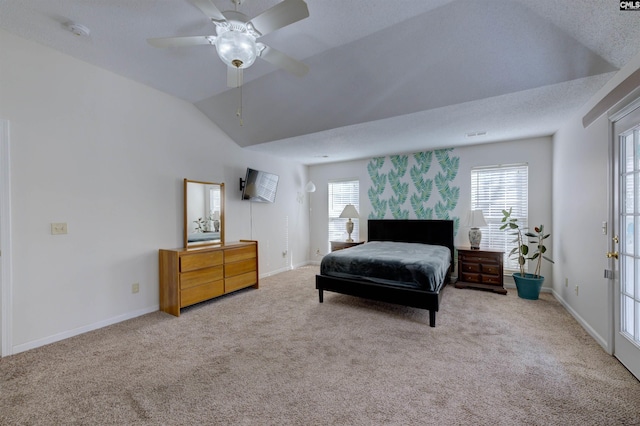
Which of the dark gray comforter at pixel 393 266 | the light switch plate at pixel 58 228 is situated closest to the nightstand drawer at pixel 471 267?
the dark gray comforter at pixel 393 266

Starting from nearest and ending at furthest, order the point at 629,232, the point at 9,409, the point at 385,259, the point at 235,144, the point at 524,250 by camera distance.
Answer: the point at 9,409 < the point at 629,232 < the point at 385,259 < the point at 524,250 < the point at 235,144

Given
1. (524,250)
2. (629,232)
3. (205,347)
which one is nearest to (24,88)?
(205,347)

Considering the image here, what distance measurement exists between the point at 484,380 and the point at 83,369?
10.4ft

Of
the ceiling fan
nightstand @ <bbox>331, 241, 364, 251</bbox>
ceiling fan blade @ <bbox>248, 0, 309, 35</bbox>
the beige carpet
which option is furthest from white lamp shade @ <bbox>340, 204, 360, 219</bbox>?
ceiling fan blade @ <bbox>248, 0, 309, 35</bbox>

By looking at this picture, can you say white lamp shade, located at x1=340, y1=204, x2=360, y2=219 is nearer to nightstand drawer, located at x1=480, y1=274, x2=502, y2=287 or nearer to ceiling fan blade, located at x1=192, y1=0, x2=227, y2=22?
nightstand drawer, located at x1=480, y1=274, x2=502, y2=287

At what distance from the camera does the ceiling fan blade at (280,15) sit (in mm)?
1498

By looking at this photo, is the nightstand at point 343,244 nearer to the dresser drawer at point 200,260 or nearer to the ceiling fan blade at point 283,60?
the dresser drawer at point 200,260

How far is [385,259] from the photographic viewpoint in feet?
10.9

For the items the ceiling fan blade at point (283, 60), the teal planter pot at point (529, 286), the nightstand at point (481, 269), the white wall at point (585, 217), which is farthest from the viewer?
the nightstand at point (481, 269)


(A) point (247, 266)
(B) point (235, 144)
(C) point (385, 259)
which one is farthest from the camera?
(B) point (235, 144)

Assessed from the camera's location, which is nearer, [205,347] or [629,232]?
[629,232]

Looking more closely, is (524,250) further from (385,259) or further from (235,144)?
(235,144)

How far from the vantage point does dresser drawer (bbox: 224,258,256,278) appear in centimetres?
390

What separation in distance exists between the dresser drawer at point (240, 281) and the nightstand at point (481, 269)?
3.33 meters
